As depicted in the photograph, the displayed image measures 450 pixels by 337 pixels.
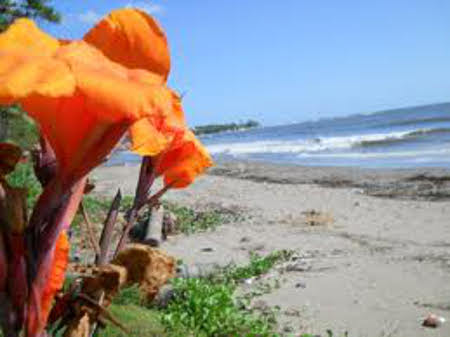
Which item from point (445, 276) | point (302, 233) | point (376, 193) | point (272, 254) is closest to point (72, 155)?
point (445, 276)

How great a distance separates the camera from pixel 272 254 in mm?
6793

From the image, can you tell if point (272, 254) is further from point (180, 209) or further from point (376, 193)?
point (376, 193)

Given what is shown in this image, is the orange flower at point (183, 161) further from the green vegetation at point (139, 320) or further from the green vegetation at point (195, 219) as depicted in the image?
the green vegetation at point (195, 219)

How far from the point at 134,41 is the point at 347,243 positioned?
24.5ft

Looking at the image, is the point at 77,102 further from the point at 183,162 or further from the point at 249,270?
the point at 249,270

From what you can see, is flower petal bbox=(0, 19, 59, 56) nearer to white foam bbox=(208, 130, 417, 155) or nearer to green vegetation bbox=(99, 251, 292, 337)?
green vegetation bbox=(99, 251, 292, 337)

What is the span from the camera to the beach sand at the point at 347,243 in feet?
15.9

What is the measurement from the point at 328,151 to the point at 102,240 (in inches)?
1026

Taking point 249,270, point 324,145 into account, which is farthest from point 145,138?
point 324,145

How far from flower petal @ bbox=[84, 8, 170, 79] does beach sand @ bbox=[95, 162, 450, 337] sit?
422cm

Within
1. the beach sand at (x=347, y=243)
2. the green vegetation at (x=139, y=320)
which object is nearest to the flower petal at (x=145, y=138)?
the green vegetation at (x=139, y=320)

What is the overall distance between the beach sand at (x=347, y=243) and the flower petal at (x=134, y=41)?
422cm

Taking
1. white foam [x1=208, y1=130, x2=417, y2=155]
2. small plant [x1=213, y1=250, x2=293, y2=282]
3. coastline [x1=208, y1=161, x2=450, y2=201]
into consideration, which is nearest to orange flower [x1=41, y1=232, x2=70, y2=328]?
small plant [x1=213, y1=250, x2=293, y2=282]

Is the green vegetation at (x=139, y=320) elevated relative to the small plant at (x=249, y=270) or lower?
elevated
